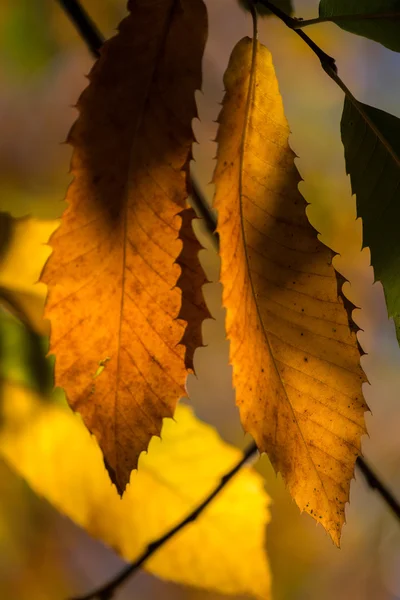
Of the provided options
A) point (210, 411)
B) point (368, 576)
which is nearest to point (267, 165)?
point (210, 411)

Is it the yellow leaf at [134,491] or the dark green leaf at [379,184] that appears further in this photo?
the yellow leaf at [134,491]

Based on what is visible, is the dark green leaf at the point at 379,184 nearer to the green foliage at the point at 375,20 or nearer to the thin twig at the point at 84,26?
the green foliage at the point at 375,20

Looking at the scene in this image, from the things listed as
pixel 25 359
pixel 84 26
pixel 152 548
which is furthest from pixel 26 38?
pixel 152 548

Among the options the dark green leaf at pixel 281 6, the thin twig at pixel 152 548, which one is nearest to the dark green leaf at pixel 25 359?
the thin twig at pixel 152 548

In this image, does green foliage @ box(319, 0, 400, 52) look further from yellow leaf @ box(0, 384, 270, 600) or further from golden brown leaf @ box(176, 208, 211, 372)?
yellow leaf @ box(0, 384, 270, 600)

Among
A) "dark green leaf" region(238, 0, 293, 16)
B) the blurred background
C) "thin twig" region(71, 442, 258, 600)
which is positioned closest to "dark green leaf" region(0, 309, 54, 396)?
the blurred background

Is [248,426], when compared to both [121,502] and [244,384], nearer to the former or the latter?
[244,384]

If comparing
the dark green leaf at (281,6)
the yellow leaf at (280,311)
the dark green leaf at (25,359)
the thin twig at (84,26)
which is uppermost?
the thin twig at (84,26)
